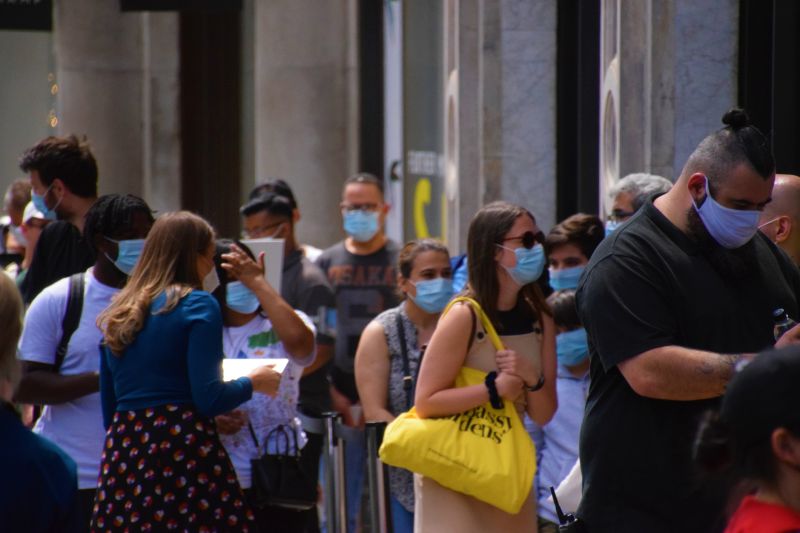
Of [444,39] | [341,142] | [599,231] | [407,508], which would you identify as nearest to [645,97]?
[599,231]

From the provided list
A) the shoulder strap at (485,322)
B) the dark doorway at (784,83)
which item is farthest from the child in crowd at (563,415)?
the dark doorway at (784,83)

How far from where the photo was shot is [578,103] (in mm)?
9898

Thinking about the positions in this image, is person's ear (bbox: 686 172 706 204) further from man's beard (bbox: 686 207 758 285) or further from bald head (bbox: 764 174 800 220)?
bald head (bbox: 764 174 800 220)

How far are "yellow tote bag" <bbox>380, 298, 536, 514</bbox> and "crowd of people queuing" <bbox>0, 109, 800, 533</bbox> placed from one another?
0.06 meters

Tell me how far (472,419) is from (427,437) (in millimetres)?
183

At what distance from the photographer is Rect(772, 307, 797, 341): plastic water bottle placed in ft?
14.1

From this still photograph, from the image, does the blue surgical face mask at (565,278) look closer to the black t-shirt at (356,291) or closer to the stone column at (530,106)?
the black t-shirt at (356,291)

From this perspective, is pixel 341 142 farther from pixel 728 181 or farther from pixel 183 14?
pixel 728 181

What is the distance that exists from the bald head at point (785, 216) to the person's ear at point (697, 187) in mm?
1102

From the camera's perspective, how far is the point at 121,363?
210 inches

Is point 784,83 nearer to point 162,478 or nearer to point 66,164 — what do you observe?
point 66,164

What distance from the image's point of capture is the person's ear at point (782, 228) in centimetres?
538

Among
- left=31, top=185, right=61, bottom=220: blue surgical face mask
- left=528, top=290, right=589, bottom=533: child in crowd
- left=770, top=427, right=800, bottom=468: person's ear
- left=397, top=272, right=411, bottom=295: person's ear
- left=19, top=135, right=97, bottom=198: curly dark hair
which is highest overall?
left=19, top=135, right=97, bottom=198: curly dark hair

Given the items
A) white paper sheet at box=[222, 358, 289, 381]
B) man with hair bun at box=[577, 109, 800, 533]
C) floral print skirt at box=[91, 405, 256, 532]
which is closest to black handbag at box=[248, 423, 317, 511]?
white paper sheet at box=[222, 358, 289, 381]
